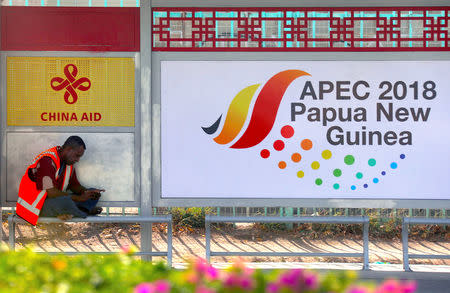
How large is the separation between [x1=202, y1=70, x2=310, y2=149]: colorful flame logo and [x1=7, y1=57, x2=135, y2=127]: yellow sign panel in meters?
0.94

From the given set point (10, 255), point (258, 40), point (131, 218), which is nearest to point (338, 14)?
point (258, 40)

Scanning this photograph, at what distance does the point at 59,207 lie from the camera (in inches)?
227

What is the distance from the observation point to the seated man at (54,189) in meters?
5.72

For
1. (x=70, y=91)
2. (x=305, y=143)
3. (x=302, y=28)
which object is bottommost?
(x=305, y=143)

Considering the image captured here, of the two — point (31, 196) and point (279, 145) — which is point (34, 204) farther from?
point (279, 145)

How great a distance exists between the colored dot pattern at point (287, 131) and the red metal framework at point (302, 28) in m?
0.79

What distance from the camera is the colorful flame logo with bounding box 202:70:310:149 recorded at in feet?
19.8

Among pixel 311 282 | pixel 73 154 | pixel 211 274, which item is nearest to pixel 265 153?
pixel 73 154

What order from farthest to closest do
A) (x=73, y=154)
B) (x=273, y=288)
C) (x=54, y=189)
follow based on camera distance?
(x=73, y=154) → (x=54, y=189) → (x=273, y=288)

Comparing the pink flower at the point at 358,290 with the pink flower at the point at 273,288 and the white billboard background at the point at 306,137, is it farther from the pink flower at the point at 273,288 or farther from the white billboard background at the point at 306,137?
the white billboard background at the point at 306,137

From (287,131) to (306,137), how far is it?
8.0 inches

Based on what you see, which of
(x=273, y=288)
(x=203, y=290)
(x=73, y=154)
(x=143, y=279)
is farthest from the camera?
(x=73, y=154)

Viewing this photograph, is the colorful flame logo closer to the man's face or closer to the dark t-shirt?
the man's face

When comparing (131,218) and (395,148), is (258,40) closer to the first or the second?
(395,148)
